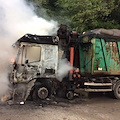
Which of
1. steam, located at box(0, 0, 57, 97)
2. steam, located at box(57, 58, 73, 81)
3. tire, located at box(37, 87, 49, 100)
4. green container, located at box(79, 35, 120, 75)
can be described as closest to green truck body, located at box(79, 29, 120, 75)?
green container, located at box(79, 35, 120, 75)

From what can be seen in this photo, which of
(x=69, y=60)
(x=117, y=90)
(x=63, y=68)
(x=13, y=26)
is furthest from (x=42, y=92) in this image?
(x=13, y=26)

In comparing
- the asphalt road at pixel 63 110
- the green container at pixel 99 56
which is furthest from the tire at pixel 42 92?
the green container at pixel 99 56

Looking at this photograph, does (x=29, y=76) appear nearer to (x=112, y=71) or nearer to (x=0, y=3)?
(x=112, y=71)

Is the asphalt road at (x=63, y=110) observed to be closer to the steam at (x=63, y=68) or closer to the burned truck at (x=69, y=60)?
the burned truck at (x=69, y=60)

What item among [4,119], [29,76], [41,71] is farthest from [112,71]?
[4,119]

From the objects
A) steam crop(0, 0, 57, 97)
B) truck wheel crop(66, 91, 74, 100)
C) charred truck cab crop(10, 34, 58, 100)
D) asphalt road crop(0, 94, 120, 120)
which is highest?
steam crop(0, 0, 57, 97)

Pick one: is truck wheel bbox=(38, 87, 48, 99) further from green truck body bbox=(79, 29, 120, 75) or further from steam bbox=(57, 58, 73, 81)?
green truck body bbox=(79, 29, 120, 75)

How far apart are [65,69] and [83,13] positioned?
14.7 ft

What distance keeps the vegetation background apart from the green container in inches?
135

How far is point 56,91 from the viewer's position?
639cm

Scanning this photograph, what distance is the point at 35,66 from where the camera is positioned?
5.65 metres

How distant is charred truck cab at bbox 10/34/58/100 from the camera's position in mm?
5492

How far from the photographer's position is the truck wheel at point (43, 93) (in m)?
5.70

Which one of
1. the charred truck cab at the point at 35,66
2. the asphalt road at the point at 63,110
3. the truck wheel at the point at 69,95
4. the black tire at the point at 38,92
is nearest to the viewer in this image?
the asphalt road at the point at 63,110
